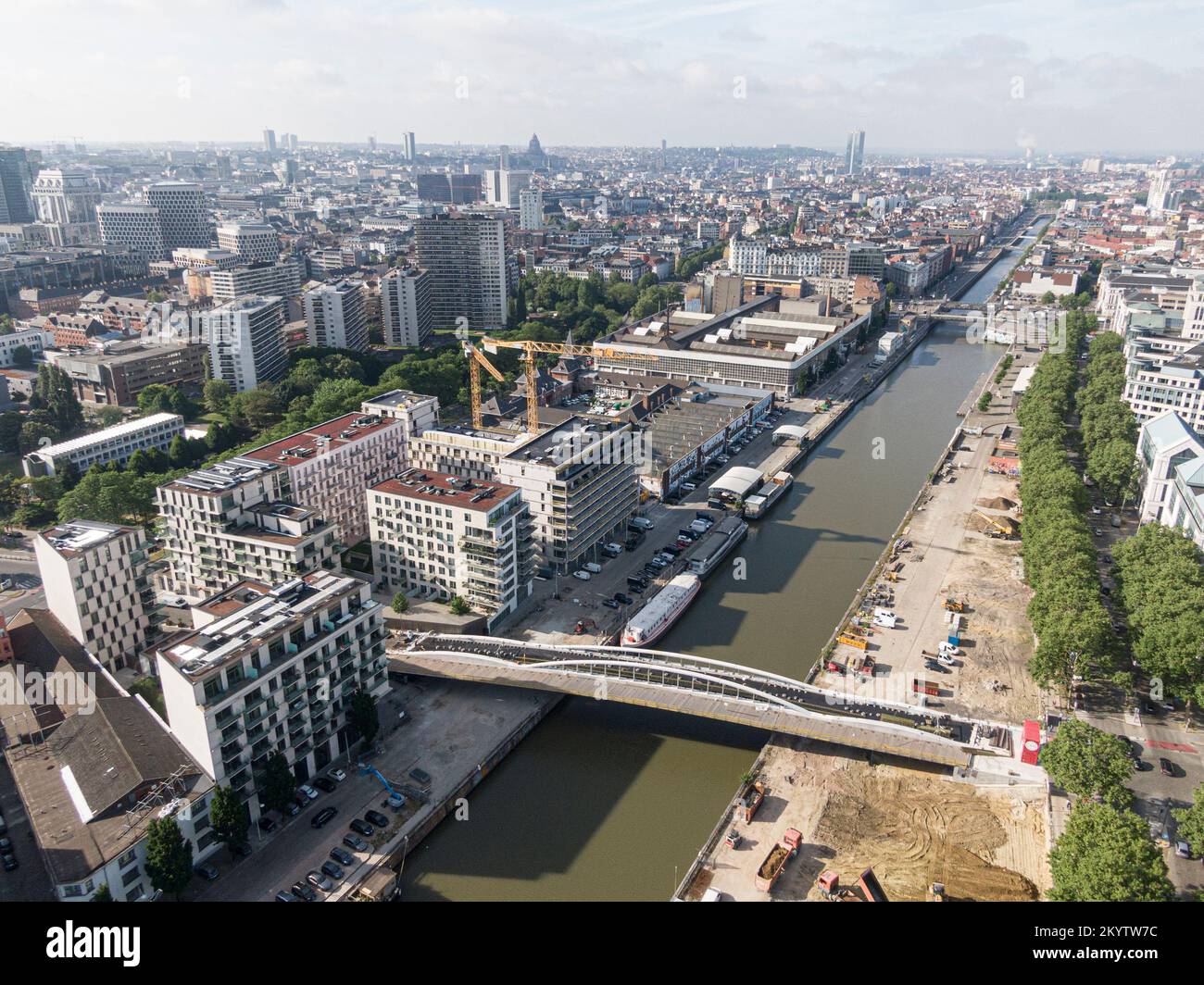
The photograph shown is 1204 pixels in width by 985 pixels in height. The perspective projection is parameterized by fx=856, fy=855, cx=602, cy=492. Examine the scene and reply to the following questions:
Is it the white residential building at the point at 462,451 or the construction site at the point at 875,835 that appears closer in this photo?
the construction site at the point at 875,835

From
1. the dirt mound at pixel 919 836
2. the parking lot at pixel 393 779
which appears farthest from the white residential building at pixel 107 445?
the dirt mound at pixel 919 836

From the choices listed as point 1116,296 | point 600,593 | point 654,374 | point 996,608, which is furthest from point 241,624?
point 1116,296

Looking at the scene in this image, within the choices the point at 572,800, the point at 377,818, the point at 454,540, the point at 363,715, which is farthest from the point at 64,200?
the point at 572,800

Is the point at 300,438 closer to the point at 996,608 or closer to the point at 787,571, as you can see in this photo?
the point at 787,571

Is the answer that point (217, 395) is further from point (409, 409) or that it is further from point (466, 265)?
point (466, 265)

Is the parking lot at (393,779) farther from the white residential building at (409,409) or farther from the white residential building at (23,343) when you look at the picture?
the white residential building at (23,343)

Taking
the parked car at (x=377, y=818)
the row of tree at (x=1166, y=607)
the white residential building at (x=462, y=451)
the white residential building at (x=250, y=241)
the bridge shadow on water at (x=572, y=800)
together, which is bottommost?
the bridge shadow on water at (x=572, y=800)

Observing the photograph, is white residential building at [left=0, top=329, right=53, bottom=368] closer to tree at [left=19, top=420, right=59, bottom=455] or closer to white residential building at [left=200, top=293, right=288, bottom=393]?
white residential building at [left=200, top=293, right=288, bottom=393]

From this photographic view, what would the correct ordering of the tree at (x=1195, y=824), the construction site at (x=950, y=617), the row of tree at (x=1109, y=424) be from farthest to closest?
the row of tree at (x=1109, y=424)
the construction site at (x=950, y=617)
the tree at (x=1195, y=824)
